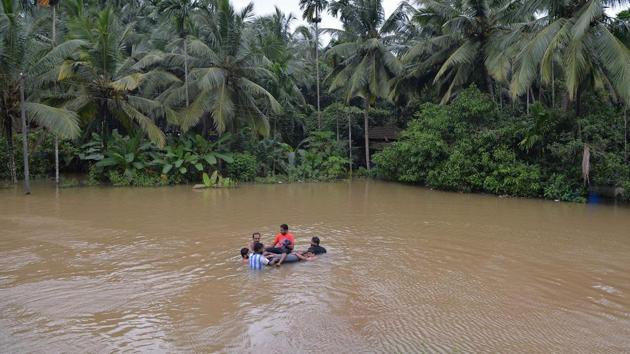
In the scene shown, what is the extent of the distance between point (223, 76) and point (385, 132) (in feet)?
35.7

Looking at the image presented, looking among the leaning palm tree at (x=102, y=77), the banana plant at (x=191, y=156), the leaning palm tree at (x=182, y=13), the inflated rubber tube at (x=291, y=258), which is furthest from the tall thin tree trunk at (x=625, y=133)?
the leaning palm tree at (x=102, y=77)

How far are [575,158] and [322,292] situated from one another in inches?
512

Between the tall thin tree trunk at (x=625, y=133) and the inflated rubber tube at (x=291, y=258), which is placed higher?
the tall thin tree trunk at (x=625, y=133)

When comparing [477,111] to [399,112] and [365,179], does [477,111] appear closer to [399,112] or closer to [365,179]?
[365,179]

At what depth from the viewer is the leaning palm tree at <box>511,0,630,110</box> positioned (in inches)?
586

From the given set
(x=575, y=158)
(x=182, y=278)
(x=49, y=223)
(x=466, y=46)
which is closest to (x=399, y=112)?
(x=466, y=46)

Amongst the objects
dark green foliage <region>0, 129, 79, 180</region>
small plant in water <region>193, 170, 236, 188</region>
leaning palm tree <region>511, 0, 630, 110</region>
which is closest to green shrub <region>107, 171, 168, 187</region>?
small plant in water <region>193, 170, 236, 188</region>

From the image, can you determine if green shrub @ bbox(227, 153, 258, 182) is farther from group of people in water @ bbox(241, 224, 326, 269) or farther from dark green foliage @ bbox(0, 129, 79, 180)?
group of people in water @ bbox(241, 224, 326, 269)

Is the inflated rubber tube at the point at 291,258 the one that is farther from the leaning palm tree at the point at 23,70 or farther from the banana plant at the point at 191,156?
the banana plant at the point at 191,156

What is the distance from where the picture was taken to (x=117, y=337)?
6246 mm

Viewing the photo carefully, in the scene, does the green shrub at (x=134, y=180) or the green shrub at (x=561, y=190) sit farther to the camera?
the green shrub at (x=134, y=180)

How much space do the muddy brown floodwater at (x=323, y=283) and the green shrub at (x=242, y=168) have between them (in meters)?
8.62

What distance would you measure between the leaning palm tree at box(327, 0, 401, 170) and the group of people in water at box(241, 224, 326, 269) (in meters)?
16.5

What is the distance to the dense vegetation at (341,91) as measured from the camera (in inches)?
676
